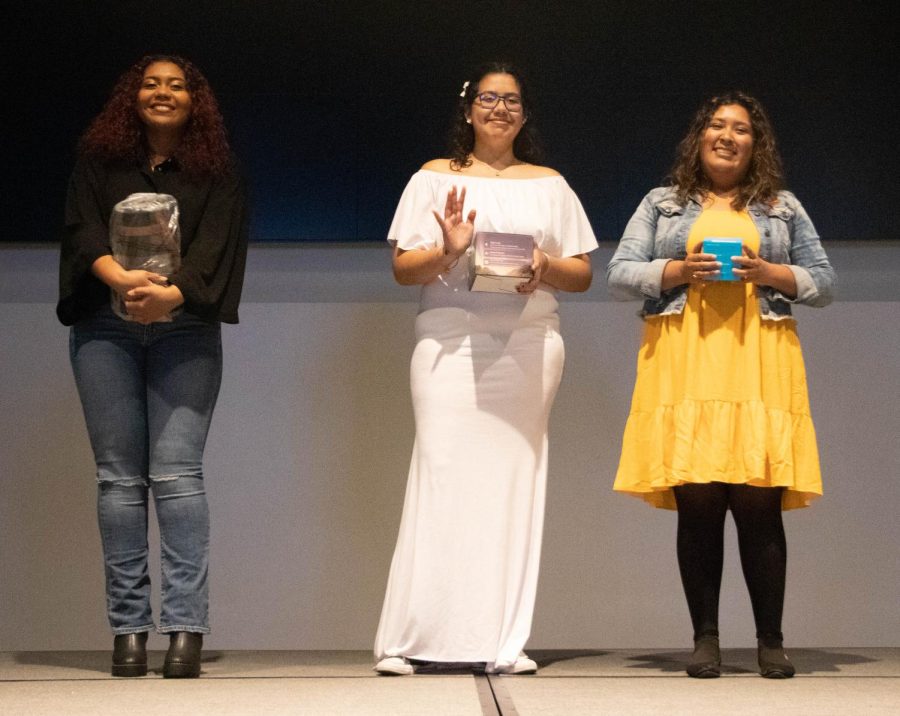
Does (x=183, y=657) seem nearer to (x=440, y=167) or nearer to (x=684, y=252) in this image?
(x=440, y=167)

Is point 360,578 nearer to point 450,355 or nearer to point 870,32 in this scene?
point 450,355

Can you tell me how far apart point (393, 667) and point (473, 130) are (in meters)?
1.38

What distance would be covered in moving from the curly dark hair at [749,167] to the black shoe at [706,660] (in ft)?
3.40

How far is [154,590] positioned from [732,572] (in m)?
1.87

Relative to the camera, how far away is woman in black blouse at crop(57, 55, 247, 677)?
310 centimetres

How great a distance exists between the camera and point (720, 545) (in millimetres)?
3184

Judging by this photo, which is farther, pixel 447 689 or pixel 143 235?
pixel 143 235

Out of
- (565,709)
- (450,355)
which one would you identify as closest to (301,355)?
(450,355)

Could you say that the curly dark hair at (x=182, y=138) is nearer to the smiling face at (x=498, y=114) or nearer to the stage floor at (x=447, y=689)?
the smiling face at (x=498, y=114)

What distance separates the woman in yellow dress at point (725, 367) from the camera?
10.2 ft

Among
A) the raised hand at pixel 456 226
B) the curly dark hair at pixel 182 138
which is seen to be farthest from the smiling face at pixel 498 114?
the curly dark hair at pixel 182 138

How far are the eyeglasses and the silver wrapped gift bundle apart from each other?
43 centimetres

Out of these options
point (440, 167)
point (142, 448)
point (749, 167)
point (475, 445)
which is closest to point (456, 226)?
point (440, 167)

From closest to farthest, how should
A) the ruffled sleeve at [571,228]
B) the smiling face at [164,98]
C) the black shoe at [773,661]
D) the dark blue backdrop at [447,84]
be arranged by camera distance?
the black shoe at [773,661] < the smiling face at [164,98] < the ruffled sleeve at [571,228] < the dark blue backdrop at [447,84]
